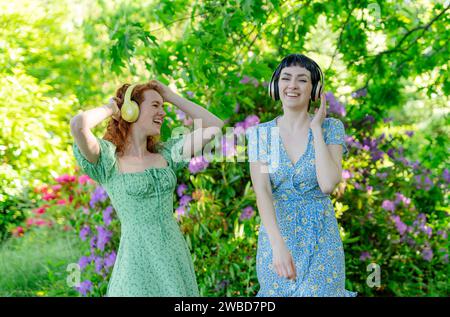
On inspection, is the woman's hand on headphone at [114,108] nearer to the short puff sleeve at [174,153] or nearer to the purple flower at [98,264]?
the short puff sleeve at [174,153]

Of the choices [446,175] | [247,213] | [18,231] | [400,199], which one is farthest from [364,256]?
[18,231]

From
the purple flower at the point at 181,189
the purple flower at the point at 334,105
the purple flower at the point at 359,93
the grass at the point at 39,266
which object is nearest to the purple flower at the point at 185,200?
the purple flower at the point at 181,189

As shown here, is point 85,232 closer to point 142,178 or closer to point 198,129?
point 198,129

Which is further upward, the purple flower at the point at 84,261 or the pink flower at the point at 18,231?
the pink flower at the point at 18,231

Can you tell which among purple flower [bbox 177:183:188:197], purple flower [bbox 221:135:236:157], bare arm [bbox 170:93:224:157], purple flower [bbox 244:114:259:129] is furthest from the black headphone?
purple flower [bbox 177:183:188:197]

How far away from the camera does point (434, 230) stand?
22.1ft

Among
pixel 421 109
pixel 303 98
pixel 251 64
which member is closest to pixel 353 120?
pixel 251 64

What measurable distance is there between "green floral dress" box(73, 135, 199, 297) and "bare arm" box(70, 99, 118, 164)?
5 cm

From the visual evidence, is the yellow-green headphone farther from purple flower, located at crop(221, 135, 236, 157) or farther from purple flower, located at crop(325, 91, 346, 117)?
Result: purple flower, located at crop(325, 91, 346, 117)

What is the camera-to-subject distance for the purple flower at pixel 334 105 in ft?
Answer: 19.4

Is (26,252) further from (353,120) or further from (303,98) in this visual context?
(303,98)

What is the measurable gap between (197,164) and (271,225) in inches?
91.5

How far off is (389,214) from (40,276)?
3.48 metres

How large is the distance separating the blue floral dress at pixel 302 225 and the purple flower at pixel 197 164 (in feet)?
6.82
